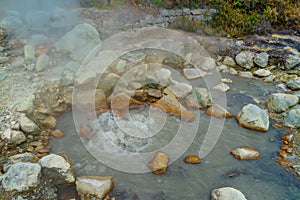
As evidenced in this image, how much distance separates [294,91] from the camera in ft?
19.8

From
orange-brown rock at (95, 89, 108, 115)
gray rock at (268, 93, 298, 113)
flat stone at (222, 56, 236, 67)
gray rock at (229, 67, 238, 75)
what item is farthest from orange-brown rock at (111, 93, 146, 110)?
flat stone at (222, 56, 236, 67)

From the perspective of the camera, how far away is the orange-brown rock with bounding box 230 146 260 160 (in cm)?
432

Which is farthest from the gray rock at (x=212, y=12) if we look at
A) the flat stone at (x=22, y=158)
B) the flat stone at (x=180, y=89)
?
the flat stone at (x=22, y=158)

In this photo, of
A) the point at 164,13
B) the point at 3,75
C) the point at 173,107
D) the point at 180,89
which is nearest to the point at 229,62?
the point at 180,89

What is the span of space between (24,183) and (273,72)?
19.5 feet

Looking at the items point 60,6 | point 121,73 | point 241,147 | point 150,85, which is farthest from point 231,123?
point 60,6

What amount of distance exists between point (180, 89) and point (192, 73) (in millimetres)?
1051

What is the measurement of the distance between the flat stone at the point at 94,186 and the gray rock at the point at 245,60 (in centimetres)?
489

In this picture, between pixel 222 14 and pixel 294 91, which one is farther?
pixel 222 14

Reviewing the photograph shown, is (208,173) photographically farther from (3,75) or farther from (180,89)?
(3,75)

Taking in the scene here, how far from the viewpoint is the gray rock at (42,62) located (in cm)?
558

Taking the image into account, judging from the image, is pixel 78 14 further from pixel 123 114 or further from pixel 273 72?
pixel 273 72

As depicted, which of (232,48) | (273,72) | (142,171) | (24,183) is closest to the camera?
(24,183)

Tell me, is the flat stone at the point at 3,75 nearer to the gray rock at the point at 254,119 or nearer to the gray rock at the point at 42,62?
the gray rock at the point at 42,62
